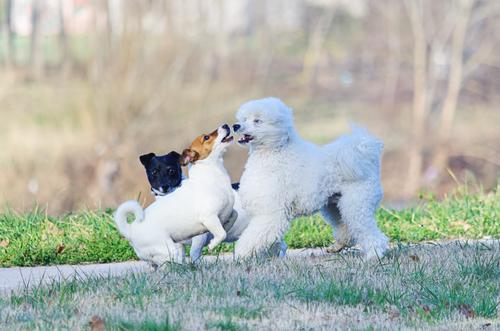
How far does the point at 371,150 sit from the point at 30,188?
399 inches

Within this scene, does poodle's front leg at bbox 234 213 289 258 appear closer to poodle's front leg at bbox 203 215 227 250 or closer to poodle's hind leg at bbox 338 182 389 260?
poodle's front leg at bbox 203 215 227 250

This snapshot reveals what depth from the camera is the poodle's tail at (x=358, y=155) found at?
7.42 metres

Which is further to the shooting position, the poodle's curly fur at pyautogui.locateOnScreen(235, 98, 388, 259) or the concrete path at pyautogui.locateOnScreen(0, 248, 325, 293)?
the poodle's curly fur at pyautogui.locateOnScreen(235, 98, 388, 259)

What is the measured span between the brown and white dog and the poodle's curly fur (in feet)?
0.72

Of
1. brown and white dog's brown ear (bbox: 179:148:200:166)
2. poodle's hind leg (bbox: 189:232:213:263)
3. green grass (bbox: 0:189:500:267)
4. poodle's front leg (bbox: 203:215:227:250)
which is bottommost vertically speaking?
green grass (bbox: 0:189:500:267)

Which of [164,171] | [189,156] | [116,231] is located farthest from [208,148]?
[116,231]

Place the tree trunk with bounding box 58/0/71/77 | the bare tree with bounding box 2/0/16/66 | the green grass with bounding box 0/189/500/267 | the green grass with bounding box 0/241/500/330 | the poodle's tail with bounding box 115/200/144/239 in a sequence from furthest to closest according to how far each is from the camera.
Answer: the bare tree with bounding box 2/0/16/66 → the tree trunk with bounding box 58/0/71/77 → the green grass with bounding box 0/189/500/267 → the poodle's tail with bounding box 115/200/144/239 → the green grass with bounding box 0/241/500/330

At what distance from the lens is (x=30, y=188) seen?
16625 mm

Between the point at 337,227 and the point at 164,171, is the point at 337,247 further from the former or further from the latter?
the point at 164,171

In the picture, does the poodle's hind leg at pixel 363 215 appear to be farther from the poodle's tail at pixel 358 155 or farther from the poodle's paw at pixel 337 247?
the poodle's paw at pixel 337 247

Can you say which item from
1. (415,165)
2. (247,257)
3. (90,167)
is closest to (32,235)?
(247,257)

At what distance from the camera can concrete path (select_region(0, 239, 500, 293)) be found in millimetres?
7075

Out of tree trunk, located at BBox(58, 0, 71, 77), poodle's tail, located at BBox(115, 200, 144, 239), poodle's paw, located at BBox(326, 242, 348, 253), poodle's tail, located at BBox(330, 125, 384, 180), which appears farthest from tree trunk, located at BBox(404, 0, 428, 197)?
poodle's tail, located at BBox(115, 200, 144, 239)

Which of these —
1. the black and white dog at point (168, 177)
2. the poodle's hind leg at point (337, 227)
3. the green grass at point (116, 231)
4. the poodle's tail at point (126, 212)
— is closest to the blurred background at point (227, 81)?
the green grass at point (116, 231)
